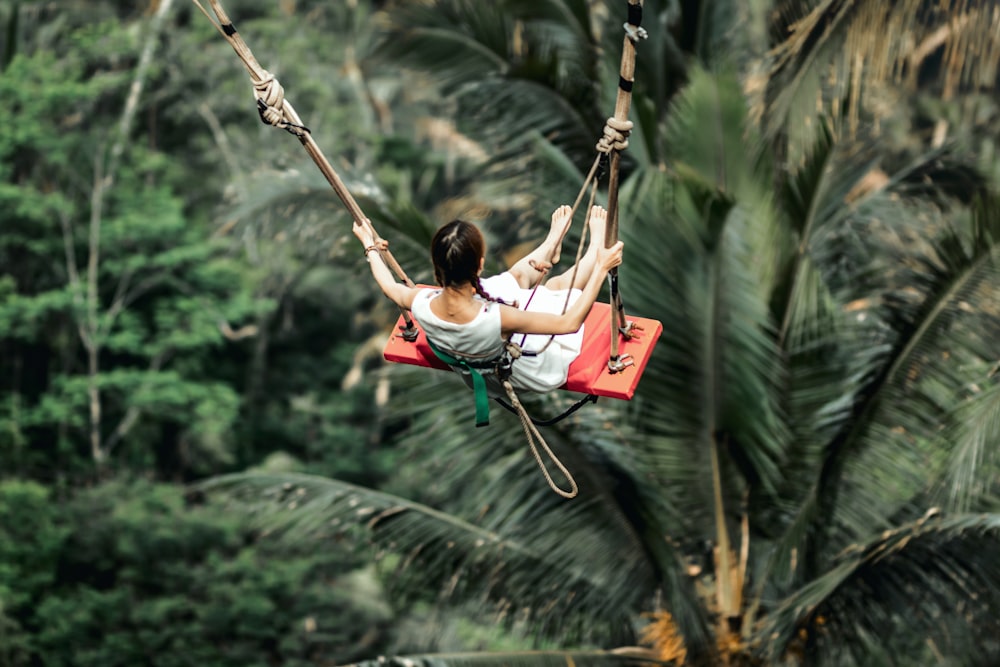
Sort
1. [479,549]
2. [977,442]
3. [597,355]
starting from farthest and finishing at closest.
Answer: [479,549]
[977,442]
[597,355]

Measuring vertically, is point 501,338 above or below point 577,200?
below

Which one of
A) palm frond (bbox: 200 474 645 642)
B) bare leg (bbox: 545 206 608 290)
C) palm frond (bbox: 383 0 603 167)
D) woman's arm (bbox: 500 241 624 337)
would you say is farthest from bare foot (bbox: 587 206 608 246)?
palm frond (bbox: 383 0 603 167)

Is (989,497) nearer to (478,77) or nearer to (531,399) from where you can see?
(531,399)

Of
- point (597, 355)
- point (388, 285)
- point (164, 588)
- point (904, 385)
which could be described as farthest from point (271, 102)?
point (164, 588)

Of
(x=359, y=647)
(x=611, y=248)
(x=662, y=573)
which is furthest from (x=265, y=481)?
(x=359, y=647)

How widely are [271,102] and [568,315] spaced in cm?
127

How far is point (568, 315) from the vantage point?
3.77 m

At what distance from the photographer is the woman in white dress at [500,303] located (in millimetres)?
3652

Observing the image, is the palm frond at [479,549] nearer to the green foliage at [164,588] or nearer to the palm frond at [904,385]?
the palm frond at [904,385]

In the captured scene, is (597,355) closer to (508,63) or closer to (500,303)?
(500,303)

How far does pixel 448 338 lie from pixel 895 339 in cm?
286

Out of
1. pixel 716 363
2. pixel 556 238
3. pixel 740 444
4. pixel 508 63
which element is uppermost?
pixel 508 63

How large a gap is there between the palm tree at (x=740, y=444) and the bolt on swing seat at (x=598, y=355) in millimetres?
982

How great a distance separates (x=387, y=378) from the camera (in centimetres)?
733
